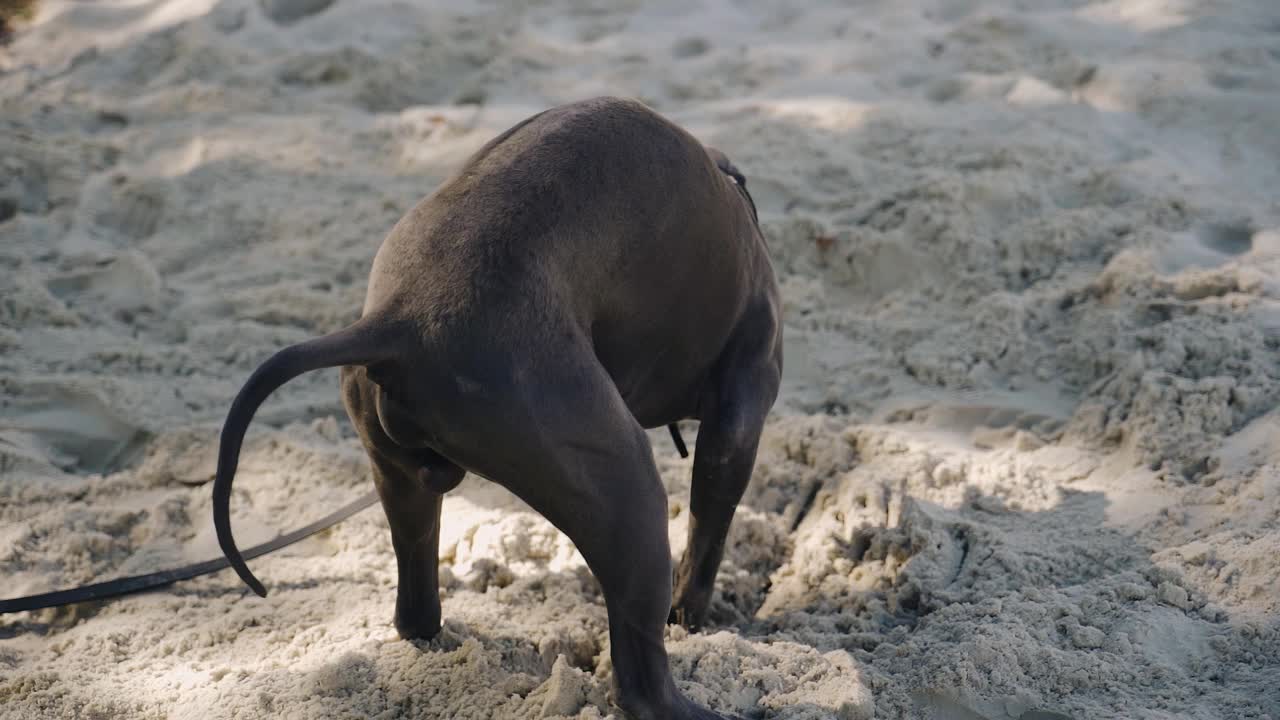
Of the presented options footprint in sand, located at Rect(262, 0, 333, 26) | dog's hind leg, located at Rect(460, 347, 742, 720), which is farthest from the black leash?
footprint in sand, located at Rect(262, 0, 333, 26)

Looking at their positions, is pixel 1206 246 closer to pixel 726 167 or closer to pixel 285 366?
pixel 726 167

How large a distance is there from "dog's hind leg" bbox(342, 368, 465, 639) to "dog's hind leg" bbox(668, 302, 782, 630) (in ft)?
1.67

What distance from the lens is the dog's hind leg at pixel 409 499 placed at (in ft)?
6.01

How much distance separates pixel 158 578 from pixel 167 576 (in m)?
0.02

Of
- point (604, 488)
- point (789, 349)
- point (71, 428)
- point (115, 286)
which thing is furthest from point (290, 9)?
point (604, 488)

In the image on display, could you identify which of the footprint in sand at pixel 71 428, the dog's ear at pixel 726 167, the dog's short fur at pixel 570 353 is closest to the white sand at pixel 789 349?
the footprint in sand at pixel 71 428

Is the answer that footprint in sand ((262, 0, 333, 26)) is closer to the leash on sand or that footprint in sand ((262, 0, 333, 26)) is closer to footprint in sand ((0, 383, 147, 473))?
footprint in sand ((0, 383, 147, 473))

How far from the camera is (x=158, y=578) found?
250cm

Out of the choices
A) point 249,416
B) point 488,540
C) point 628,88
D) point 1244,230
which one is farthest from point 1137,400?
point 628,88

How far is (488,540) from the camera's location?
104 inches

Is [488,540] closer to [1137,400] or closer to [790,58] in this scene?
[1137,400]

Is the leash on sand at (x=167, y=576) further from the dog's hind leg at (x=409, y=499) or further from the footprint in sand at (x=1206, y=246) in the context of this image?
the footprint in sand at (x=1206, y=246)

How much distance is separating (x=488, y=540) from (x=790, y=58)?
2947mm

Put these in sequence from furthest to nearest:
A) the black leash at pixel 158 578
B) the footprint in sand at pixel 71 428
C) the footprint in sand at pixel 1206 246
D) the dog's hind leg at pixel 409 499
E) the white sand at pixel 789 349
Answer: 1. the footprint in sand at pixel 1206 246
2. the footprint in sand at pixel 71 428
3. the black leash at pixel 158 578
4. the white sand at pixel 789 349
5. the dog's hind leg at pixel 409 499
